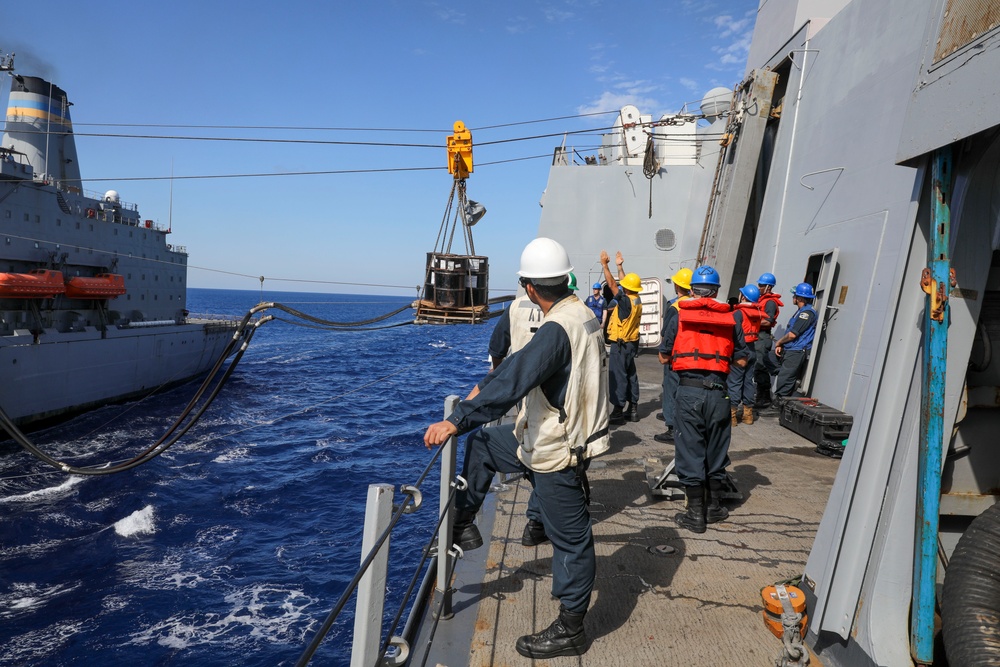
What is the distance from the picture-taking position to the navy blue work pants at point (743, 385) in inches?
304

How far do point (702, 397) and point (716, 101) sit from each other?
45.4 ft

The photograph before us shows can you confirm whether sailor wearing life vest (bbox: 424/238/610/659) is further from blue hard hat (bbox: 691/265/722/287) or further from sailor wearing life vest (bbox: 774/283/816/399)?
sailor wearing life vest (bbox: 774/283/816/399)

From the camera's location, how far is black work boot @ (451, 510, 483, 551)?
3.19 m

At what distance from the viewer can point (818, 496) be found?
5.05m

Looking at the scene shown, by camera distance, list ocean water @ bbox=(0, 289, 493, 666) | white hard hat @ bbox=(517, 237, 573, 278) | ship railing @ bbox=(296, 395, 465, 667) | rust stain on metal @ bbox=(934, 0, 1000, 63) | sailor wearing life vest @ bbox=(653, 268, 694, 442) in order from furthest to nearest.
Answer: ocean water @ bbox=(0, 289, 493, 666)
sailor wearing life vest @ bbox=(653, 268, 694, 442)
white hard hat @ bbox=(517, 237, 573, 278)
rust stain on metal @ bbox=(934, 0, 1000, 63)
ship railing @ bbox=(296, 395, 465, 667)

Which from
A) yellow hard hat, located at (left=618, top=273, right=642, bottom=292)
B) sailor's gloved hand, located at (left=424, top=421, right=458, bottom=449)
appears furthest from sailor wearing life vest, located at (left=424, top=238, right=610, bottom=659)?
yellow hard hat, located at (left=618, top=273, right=642, bottom=292)

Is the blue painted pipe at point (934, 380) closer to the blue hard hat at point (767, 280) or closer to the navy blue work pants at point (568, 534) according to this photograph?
the navy blue work pants at point (568, 534)

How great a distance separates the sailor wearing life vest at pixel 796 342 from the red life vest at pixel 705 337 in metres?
3.88

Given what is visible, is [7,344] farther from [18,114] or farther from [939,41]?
[939,41]

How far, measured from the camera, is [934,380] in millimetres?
2281

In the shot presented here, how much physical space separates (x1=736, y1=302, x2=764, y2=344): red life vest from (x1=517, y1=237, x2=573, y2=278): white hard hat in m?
5.78

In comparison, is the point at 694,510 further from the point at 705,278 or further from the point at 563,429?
the point at 563,429

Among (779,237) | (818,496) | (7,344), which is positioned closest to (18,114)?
(7,344)

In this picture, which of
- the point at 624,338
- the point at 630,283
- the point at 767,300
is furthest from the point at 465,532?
the point at 767,300
